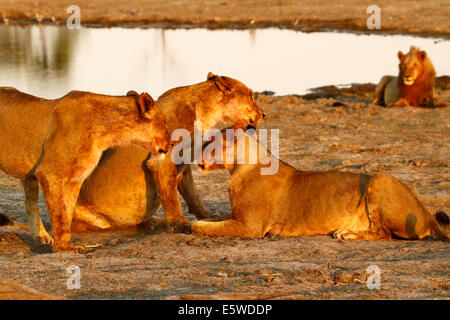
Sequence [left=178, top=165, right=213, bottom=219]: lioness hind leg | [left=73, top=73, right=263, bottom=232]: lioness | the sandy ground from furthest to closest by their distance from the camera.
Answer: the sandy ground < [left=178, top=165, right=213, bottom=219]: lioness hind leg < [left=73, top=73, right=263, bottom=232]: lioness

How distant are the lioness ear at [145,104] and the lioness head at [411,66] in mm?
9395

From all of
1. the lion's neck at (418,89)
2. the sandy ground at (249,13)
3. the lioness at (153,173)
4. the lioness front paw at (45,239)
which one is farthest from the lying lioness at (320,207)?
the sandy ground at (249,13)

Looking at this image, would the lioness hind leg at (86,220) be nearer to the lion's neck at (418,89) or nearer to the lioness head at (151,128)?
the lioness head at (151,128)

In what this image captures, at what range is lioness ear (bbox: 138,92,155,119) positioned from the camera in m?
6.12

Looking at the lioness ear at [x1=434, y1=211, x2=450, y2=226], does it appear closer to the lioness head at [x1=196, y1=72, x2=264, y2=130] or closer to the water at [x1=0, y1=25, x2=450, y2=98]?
the lioness head at [x1=196, y1=72, x2=264, y2=130]

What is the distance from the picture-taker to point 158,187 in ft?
22.5

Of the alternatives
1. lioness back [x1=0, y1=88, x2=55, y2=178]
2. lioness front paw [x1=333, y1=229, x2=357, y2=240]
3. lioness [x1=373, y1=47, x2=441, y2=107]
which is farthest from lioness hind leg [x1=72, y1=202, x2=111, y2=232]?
lioness [x1=373, y1=47, x2=441, y2=107]

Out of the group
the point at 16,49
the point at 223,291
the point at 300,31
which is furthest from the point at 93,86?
the point at 223,291

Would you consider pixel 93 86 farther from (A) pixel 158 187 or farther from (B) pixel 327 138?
(A) pixel 158 187

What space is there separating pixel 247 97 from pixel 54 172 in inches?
77.3

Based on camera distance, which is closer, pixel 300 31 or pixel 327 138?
pixel 327 138

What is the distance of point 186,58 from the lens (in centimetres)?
2539

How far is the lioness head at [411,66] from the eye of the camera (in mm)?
14742

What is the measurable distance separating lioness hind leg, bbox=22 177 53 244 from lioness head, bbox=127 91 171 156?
3.47ft
